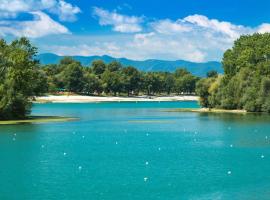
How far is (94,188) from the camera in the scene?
141ft

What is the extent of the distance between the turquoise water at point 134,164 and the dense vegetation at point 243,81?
55694 mm

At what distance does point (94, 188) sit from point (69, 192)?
7.09 feet

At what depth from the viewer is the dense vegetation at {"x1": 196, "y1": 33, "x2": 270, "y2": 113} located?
143625 millimetres

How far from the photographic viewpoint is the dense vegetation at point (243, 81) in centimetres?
14362

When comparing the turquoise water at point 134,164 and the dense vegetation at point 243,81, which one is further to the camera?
the dense vegetation at point 243,81

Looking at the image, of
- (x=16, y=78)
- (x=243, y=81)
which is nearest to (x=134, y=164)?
(x=16, y=78)

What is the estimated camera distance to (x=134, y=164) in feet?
178

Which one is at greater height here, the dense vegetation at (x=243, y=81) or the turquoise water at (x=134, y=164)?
the dense vegetation at (x=243, y=81)

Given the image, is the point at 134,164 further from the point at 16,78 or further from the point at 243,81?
the point at 243,81

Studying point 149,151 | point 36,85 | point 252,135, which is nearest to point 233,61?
point 36,85

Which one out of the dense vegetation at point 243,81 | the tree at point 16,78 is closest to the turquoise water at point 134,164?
the tree at point 16,78

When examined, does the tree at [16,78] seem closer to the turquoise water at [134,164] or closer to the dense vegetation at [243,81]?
the turquoise water at [134,164]

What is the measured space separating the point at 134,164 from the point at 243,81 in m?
99.1

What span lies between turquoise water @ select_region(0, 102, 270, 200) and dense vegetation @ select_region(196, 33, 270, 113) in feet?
183
